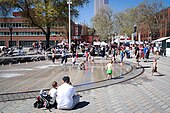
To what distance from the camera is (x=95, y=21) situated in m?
74.3

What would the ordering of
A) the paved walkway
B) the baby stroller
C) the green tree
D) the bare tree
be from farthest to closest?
the bare tree
the green tree
the baby stroller
the paved walkway

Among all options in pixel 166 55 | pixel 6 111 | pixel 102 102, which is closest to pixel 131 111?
pixel 102 102

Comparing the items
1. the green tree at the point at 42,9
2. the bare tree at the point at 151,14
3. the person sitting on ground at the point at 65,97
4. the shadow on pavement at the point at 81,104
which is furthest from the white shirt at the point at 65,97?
the bare tree at the point at 151,14

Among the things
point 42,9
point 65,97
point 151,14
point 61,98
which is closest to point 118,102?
point 65,97

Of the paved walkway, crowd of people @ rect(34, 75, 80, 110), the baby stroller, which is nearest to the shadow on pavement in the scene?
the paved walkway

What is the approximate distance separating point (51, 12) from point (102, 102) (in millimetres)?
26067

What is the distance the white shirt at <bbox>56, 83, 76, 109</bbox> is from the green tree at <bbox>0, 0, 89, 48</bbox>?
2642cm

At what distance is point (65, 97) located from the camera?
26.0 ft

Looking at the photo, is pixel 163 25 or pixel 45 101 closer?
pixel 45 101

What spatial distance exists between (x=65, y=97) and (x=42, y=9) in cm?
2752

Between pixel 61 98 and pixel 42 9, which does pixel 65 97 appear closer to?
pixel 61 98

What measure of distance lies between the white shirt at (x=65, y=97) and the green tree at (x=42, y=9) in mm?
26425

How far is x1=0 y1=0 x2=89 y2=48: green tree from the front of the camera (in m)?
33.4

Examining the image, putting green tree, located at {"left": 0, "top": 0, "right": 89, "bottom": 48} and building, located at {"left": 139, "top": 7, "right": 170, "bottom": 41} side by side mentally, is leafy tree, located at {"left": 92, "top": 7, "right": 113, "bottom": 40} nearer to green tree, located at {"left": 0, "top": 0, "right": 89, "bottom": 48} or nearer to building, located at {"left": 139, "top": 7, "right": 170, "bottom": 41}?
building, located at {"left": 139, "top": 7, "right": 170, "bottom": 41}
